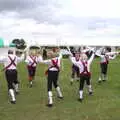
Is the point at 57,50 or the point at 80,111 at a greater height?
the point at 57,50

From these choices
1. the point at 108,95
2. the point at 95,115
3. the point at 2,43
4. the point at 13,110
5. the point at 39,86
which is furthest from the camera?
the point at 39,86

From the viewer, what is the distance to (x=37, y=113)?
45.1ft

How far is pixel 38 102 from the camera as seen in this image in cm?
1576

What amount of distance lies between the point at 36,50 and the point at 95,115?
694cm

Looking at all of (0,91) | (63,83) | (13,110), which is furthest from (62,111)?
(63,83)

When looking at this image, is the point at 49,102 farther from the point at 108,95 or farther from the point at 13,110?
the point at 108,95

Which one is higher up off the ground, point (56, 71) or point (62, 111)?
point (56, 71)

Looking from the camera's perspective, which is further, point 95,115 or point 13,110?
point 13,110

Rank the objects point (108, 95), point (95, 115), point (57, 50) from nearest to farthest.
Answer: point (95, 115) → point (57, 50) → point (108, 95)

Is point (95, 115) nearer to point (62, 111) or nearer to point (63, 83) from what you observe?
point (62, 111)

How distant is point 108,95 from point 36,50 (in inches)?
164

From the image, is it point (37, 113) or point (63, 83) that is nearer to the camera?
point (37, 113)

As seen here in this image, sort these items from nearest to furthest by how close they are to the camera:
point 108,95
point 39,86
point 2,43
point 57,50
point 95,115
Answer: point 95,115 → point 57,50 → point 108,95 → point 2,43 → point 39,86

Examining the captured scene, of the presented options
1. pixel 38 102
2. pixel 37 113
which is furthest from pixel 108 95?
pixel 37 113
